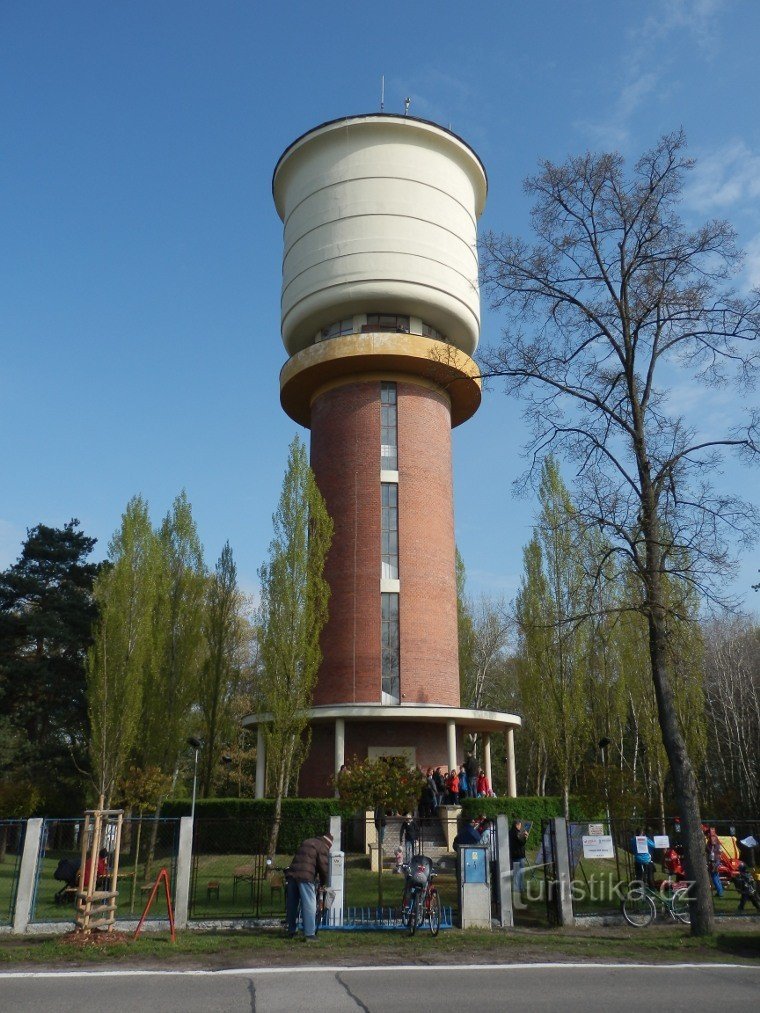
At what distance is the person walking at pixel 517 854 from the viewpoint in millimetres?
14320

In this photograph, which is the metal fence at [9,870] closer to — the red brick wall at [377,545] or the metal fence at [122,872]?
the metal fence at [122,872]

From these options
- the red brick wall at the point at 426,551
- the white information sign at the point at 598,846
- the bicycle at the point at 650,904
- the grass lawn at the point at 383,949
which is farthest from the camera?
the red brick wall at the point at 426,551

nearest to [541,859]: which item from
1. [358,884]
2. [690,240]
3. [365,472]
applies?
[358,884]

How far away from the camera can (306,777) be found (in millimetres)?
24953

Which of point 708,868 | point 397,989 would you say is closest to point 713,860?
point 708,868

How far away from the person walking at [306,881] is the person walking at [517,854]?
13.8ft

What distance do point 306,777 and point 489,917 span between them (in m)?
13.2

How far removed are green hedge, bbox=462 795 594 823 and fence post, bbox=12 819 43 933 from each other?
10.8 metres

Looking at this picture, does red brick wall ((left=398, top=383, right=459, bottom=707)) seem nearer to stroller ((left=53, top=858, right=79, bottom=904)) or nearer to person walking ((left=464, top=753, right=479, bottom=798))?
person walking ((left=464, top=753, right=479, bottom=798))

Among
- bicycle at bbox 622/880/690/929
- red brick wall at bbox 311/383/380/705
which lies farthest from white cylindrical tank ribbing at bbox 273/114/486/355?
bicycle at bbox 622/880/690/929

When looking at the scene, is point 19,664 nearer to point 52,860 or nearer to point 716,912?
point 52,860

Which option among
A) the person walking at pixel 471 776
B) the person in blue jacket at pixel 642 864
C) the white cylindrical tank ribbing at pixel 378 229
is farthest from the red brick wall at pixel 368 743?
the white cylindrical tank ribbing at pixel 378 229

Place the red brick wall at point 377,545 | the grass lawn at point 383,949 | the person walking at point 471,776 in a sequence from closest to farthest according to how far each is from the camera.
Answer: the grass lawn at point 383,949 < the person walking at point 471,776 < the red brick wall at point 377,545

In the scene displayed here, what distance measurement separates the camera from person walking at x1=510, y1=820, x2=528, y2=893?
14.3 meters
